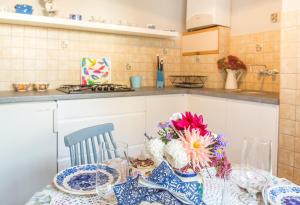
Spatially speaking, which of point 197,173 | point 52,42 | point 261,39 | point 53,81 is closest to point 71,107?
point 53,81

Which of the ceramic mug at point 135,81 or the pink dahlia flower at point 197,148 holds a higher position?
the ceramic mug at point 135,81

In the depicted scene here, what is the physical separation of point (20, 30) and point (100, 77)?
86cm

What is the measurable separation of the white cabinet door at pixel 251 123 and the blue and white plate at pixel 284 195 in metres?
0.95

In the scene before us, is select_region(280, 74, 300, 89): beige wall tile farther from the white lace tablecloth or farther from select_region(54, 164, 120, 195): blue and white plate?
select_region(54, 164, 120, 195): blue and white plate

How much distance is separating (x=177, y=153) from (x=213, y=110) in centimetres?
184

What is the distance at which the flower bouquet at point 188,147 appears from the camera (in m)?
0.80

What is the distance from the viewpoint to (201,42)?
310 cm

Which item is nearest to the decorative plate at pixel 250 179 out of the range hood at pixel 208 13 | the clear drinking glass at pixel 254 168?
the clear drinking glass at pixel 254 168

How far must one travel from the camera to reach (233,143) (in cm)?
238

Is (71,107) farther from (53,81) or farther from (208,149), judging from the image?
(208,149)

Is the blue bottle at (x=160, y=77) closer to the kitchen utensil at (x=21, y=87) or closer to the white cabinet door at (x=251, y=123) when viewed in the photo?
the white cabinet door at (x=251, y=123)

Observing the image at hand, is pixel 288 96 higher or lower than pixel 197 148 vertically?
higher

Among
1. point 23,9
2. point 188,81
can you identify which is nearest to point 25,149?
point 23,9

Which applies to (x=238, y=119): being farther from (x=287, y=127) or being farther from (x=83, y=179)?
(x=83, y=179)
